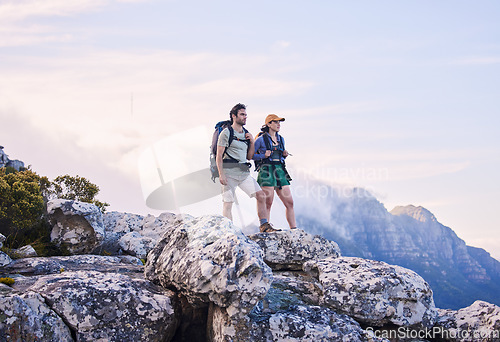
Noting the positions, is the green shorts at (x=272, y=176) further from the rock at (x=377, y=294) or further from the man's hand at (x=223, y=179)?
the rock at (x=377, y=294)

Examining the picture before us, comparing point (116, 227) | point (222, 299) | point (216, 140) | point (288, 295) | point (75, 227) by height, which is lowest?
point (222, 299)

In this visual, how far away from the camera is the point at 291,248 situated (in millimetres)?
12273

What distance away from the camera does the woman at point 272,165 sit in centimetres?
1383

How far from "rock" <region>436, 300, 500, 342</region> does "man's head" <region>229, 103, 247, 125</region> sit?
7143 mm

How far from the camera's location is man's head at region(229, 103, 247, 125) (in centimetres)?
1282

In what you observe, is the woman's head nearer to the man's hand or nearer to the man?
the man

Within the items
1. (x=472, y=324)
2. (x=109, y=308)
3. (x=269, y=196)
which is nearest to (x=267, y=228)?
(x=269, y=196)

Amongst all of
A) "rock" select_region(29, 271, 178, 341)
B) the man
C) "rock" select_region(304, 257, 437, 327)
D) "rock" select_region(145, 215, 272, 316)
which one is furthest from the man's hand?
"rock" select_region(29, 271, 178, 341)

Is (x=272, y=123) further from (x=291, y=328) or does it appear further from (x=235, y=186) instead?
(x=291, y=328)

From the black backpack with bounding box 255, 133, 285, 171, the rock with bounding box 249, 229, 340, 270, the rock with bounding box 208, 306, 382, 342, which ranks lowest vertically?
the rock with bounding box 208, 306, 382, 342

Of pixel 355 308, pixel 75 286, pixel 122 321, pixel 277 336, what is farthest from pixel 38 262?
pixel 355 308

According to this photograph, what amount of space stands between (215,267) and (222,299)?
1.87ft

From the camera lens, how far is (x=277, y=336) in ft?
27.0

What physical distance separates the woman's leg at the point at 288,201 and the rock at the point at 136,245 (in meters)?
7.32
